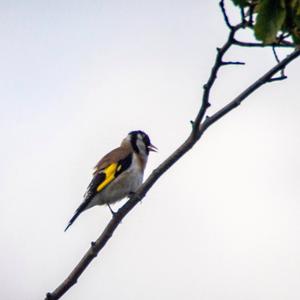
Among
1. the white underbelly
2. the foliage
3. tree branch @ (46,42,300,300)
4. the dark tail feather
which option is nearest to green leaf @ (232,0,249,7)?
the foliage

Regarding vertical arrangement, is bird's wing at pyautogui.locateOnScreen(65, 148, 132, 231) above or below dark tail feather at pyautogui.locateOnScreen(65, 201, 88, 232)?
above

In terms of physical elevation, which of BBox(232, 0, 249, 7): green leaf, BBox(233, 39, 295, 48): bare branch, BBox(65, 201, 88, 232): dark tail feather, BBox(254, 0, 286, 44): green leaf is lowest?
BBox(65, 201, 88, 232): dark tail feather

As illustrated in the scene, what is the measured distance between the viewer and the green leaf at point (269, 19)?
13.2 ft

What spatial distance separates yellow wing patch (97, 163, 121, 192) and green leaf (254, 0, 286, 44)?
594cm

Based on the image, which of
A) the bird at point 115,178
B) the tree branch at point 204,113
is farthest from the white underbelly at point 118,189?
the tree branch at point 204,113

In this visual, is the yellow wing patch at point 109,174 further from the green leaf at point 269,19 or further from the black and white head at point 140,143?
the green leaf at point 269,19

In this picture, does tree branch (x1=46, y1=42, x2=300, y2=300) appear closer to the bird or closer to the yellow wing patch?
the bird

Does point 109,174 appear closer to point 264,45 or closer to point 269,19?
point 264,45

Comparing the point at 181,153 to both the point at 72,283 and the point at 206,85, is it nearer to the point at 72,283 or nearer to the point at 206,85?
the point at 206,85

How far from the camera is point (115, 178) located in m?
9.91

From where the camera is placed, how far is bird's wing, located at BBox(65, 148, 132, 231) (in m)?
9.72

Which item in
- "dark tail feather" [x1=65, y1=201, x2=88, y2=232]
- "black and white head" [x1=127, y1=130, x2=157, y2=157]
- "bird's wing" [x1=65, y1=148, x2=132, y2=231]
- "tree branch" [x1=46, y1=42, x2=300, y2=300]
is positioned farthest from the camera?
"black and white head" [x1=127, y1=130, x2=157, y2=157]

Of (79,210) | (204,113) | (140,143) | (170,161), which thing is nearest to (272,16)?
(204,113)

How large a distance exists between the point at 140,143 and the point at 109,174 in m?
1.34
